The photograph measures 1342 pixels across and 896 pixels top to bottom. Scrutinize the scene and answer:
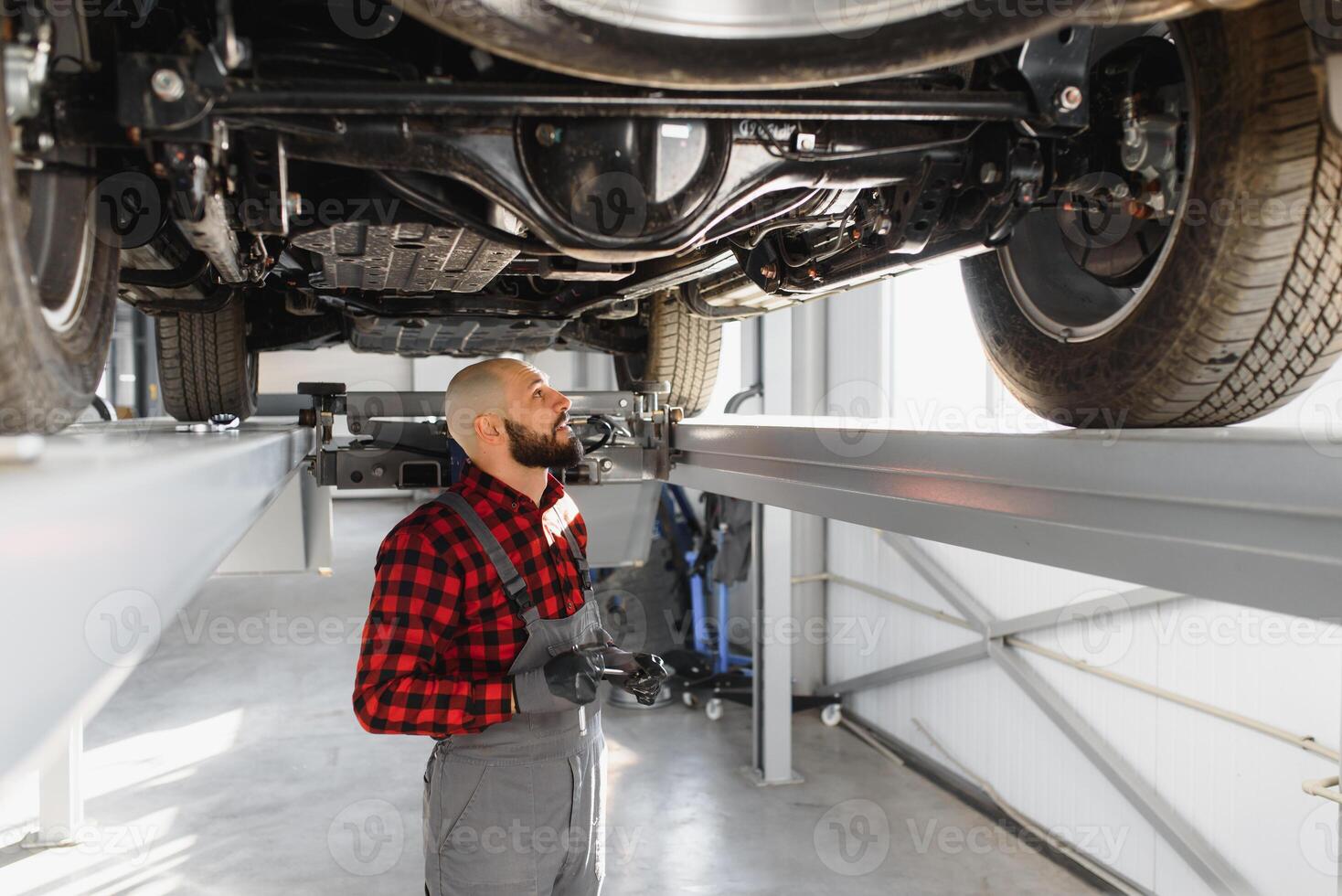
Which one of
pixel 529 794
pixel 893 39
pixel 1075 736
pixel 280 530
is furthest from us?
pixel 1075 736

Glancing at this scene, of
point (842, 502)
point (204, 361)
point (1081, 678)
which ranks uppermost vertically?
point (204, 361)

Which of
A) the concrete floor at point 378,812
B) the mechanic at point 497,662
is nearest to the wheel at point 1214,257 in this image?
the mechanic at point 497,662

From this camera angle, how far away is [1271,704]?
3.22m

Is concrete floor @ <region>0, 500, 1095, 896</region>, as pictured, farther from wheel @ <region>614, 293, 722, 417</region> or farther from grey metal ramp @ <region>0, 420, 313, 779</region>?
grey metal ramp @ <region>0, 420, 313, 779</region>

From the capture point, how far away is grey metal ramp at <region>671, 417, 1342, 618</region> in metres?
0.88

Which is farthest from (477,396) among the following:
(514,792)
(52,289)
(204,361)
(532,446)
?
(204,361)

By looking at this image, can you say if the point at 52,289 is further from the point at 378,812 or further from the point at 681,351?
the point at 378,812

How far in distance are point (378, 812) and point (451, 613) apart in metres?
3.03

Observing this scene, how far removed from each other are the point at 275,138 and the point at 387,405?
1.60 meters

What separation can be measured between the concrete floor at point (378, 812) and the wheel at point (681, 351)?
2018 millimetres

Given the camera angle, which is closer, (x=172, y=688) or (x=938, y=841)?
(x=938, y=841)

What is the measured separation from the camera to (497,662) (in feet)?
6.27

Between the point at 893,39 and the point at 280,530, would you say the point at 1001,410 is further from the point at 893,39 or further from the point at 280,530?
the point at 893,39

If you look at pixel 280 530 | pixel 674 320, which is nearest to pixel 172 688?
pixel 280 530
